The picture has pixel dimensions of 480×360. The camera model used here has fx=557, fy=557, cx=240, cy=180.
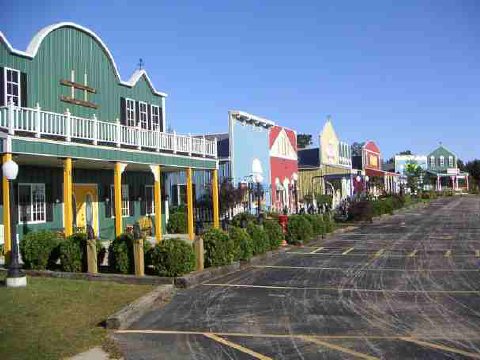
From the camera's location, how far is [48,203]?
1878 centimetres

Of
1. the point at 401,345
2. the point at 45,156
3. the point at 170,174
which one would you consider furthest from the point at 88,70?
the point at 401,345

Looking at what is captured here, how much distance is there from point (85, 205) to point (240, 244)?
8.02 meters

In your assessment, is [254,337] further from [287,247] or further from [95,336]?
[287,247]

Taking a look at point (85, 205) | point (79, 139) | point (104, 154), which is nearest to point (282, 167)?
point (85, 205)

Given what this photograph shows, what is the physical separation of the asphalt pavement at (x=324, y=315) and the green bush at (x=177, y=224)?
10.7 m

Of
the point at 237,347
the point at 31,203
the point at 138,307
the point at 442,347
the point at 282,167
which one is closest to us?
the point at 442,347

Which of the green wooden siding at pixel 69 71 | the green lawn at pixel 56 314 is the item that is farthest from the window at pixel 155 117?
the green lawn at pixel 56 314

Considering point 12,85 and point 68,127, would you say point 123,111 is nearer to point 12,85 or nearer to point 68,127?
point 12,85

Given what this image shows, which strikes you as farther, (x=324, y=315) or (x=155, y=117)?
(x=155, y=117)

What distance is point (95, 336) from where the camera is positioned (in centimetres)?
780

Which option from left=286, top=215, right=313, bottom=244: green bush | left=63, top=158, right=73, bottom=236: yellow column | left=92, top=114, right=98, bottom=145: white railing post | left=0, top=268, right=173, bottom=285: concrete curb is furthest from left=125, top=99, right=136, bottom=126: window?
left=0, top=268, right=173, bottom=285: concrete curb

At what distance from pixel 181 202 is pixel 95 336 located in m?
22.5

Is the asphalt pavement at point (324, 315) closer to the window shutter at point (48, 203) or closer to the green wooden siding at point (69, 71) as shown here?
the window shutter at point (48, 203)

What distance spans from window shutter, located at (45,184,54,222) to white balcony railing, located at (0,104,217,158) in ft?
9.36
